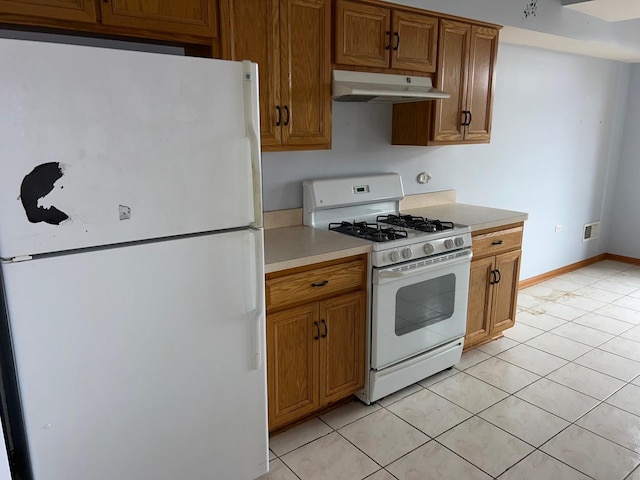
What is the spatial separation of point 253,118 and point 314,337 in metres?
1.16

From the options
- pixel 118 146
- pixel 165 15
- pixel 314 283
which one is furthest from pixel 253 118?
pixel 314 283

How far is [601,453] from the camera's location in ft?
7.64

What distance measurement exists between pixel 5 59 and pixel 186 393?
3.95 feet

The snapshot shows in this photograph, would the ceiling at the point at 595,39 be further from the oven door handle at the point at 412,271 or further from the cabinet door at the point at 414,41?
the oven door handle at the point at 412,271

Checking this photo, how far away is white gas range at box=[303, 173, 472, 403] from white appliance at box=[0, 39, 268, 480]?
0.86m

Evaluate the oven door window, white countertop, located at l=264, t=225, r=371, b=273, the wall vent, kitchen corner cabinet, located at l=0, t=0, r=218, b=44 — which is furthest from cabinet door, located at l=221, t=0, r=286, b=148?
the wall vent

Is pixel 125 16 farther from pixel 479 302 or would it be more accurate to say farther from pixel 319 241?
pixel 479 302

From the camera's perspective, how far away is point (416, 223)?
9.76 ft

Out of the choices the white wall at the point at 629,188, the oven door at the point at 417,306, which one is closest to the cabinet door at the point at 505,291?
the oven door at the point at 417,306

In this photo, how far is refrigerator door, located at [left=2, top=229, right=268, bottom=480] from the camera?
4.80ft

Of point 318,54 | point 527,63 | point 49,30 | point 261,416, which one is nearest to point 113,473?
point 261,416

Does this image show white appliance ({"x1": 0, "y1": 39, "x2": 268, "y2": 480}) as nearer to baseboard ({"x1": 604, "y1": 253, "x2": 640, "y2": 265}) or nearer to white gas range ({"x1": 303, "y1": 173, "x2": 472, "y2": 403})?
white gas range ({"x1": 303, "y1": 173, "x2": 472, "y2": 403})

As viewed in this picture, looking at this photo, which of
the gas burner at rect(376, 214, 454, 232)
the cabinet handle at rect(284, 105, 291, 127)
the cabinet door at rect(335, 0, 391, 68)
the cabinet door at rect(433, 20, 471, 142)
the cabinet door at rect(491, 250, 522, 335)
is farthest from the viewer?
the cabinet door at rect(491, 250, 522, 335)

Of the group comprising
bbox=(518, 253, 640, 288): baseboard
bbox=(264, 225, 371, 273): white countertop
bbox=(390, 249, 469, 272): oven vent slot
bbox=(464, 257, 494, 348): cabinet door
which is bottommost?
bbox=(518, 253, 640, 288): baseboard
